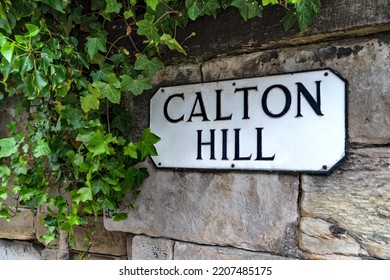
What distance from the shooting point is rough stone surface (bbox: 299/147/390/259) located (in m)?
1.32

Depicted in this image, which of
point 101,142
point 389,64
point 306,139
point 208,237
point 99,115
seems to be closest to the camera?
point 389,64

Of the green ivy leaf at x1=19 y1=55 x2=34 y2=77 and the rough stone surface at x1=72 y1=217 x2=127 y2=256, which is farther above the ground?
the green ivy leaf at x1=19 y1=55 x2=34 y2=77

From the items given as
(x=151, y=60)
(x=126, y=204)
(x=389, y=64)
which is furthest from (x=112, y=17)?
(x=389, y=64)

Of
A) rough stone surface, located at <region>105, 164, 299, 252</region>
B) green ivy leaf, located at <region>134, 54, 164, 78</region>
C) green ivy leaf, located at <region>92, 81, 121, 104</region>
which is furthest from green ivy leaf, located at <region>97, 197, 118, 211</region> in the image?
green ivy leaf, located at <region>134, 54, 164, 78</region>

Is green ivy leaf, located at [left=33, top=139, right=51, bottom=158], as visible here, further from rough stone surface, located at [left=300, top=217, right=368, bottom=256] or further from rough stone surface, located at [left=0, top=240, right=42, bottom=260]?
rough stone surface, located at [left=300, top=217, right=368, bottom=256]

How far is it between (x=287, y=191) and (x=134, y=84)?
0.66 m

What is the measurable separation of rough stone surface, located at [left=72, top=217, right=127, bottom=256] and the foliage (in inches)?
7.7

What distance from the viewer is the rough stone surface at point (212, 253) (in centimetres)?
154

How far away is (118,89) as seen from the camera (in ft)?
5.21

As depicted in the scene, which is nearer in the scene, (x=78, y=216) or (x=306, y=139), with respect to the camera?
(x=306, y=139)

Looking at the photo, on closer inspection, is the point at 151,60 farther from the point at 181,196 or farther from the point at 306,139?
the point at 306,139

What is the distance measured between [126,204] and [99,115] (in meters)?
0.39

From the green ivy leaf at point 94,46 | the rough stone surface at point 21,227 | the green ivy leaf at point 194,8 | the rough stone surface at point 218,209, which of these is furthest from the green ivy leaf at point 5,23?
the rough stone surface at point 21,227

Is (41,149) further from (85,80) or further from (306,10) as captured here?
(306,10)
